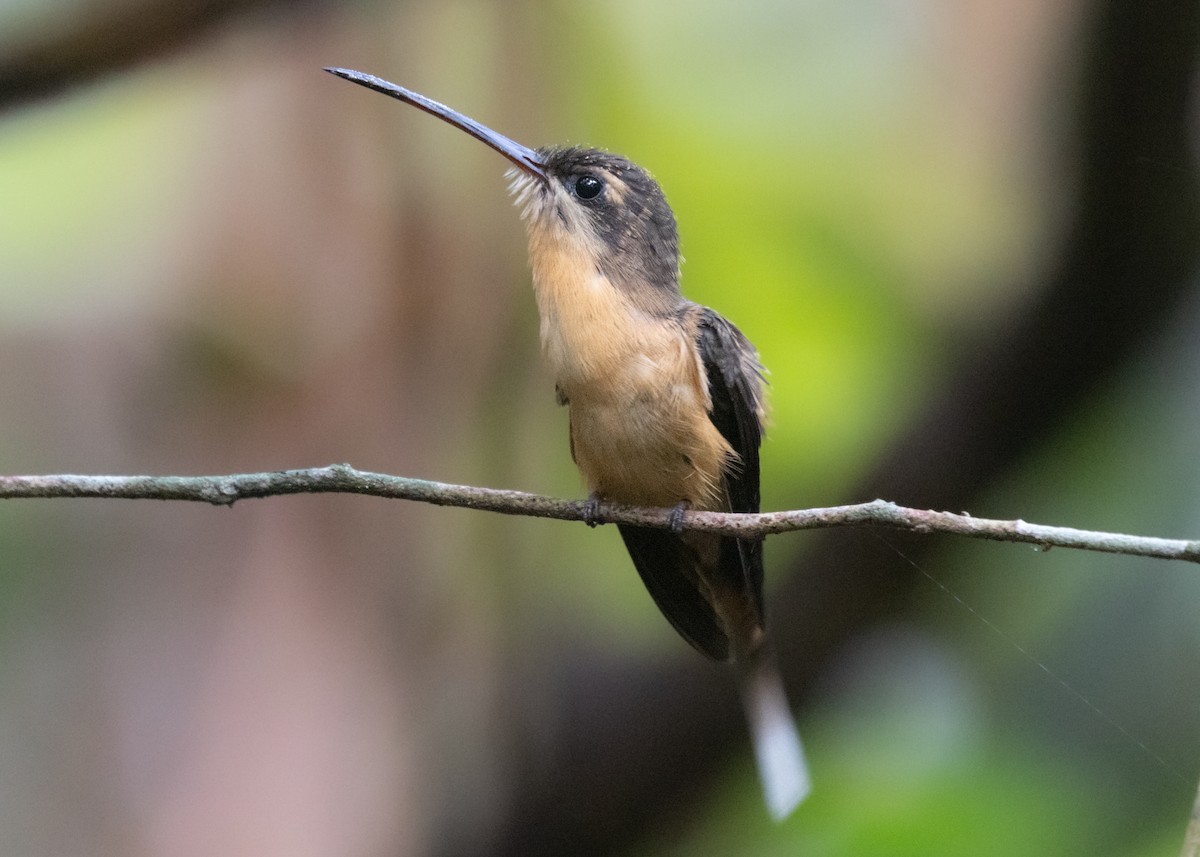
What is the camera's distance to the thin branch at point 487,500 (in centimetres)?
146

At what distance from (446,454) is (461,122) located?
55.8 inches

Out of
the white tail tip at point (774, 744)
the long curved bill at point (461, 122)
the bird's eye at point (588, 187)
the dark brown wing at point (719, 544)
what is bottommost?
the white tail tip at point (774, 744)

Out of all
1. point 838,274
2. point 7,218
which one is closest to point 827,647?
point 838,274

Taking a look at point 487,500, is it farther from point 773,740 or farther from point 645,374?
point 773,740

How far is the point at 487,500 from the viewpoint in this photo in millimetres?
1707

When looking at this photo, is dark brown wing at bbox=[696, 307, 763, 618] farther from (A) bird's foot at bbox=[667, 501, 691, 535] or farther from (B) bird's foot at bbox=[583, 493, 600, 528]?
(B) bird's foot at bbox=[583, 493, 600, 528]

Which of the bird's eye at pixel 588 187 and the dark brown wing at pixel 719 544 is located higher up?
the bird's eye at pixel 588 187

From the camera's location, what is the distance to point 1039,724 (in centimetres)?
310

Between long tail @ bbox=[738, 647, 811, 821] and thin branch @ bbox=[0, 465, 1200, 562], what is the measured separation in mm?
1295

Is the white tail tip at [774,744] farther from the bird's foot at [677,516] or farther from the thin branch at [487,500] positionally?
the thin branch at [487,500]

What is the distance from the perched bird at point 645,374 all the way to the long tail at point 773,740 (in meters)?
0.13

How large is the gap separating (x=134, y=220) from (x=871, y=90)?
2.55m

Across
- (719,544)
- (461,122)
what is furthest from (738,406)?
(461,122)

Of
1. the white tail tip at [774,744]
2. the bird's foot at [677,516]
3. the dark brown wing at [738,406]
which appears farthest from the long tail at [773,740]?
the bird's foot at [677,516]
